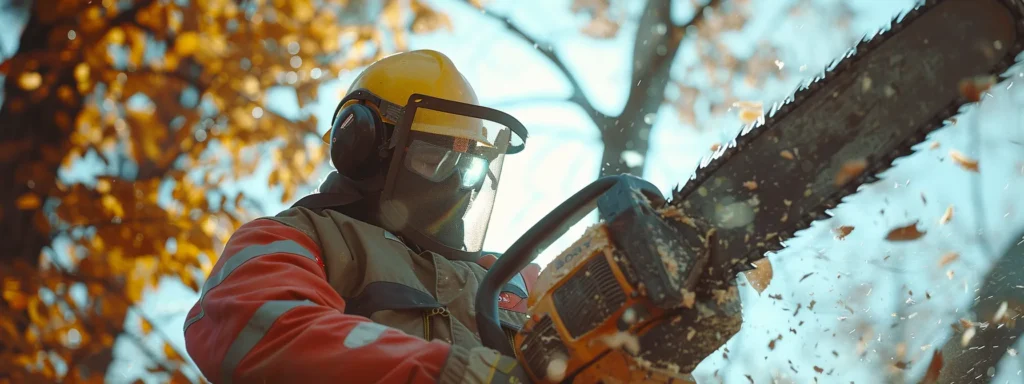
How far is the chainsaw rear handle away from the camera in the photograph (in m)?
1.53

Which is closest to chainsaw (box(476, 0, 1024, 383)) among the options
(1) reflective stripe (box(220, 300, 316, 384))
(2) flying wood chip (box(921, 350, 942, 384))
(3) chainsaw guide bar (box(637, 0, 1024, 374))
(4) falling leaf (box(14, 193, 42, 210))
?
(3) chainsaw guide bar (box(637, 0, 1024, 374))

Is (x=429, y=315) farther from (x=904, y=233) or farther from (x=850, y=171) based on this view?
(x=904, y=233)

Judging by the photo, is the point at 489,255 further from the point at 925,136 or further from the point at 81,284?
the point at 81,284

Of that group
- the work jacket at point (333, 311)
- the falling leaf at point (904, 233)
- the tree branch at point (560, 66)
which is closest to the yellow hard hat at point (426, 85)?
the work jacket at point (333, 311)

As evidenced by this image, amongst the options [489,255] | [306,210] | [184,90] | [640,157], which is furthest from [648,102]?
[184,90]

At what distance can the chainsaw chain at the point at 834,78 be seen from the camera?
4.56 feet

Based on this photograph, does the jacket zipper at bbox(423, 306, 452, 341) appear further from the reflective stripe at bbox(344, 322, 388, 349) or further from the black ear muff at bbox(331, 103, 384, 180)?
the black ear muff at bbox(331, 103, 384, 180)

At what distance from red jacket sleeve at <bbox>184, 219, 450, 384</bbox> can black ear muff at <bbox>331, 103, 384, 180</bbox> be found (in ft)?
2.40

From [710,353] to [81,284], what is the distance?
6.84 m

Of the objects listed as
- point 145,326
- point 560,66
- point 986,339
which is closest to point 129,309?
point 145,326

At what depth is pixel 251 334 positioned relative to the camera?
157cm

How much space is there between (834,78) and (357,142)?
1573 millimetres

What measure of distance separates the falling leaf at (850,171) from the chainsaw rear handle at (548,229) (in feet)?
1.15

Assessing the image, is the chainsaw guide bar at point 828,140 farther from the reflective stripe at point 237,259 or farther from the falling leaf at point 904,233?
the falling leaf at point 904,233
